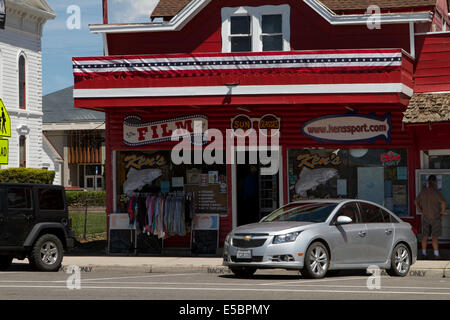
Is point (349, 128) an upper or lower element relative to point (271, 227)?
upper

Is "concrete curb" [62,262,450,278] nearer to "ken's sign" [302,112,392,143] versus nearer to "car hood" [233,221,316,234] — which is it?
"car hood" [233,221,316,234]

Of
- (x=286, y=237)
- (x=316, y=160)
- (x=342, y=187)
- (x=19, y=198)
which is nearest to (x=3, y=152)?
(x=19, y=198)

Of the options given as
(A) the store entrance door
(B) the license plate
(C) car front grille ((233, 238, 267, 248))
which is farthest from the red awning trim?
(B) the license plate

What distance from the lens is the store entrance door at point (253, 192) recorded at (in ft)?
80.4

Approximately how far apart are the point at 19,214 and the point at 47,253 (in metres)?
1.14

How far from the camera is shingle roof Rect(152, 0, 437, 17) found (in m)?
24.6

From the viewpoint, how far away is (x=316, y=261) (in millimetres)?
16422

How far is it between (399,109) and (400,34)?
203cm

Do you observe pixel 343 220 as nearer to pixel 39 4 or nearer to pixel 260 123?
pixel 260 123

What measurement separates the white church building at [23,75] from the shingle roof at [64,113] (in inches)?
859

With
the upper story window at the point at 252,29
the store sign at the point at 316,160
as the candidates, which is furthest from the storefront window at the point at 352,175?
the upper story window at the point at 252,29

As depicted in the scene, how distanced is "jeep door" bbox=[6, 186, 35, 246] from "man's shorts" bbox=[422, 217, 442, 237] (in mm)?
9459

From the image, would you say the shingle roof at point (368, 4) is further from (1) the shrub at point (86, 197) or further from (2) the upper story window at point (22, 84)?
(1) the shrub at point (86, 197)
